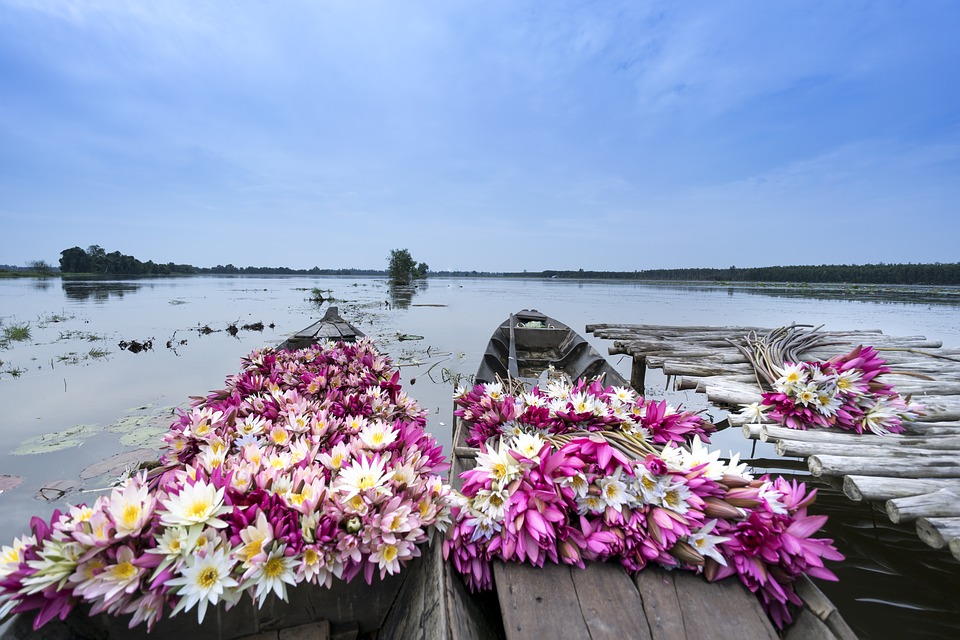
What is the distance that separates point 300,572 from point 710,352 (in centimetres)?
495

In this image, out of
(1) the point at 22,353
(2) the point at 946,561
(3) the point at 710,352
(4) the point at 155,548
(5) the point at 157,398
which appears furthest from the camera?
(1) the point at 22,353

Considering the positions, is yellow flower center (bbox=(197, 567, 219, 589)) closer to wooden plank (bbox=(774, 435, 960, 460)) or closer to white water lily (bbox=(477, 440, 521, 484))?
white water lily (bbox=(477, 440, 521, 484))

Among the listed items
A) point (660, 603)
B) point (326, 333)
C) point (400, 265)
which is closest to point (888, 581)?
point (660, 603)

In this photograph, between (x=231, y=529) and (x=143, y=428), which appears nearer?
(x=231, y=529)

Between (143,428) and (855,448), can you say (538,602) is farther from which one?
(143,428)

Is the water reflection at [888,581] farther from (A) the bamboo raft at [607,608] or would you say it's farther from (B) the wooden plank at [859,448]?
(A) the bamboo raft at [607,608]

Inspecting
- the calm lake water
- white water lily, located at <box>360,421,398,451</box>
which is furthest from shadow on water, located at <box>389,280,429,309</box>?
white water lily, located at <box>360,421,398,451</box>

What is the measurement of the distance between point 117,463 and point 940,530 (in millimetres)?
6631

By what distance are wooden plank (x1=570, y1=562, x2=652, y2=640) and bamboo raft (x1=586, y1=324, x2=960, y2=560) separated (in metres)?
1.41

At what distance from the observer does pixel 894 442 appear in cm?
230

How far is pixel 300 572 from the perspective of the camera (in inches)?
44.1

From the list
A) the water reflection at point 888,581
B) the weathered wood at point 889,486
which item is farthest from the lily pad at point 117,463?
the water reflection at point 888,581

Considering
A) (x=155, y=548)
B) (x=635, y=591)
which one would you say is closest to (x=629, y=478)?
(x=635, y=591)

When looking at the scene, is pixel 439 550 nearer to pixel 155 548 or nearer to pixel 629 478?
pixel 629 478
